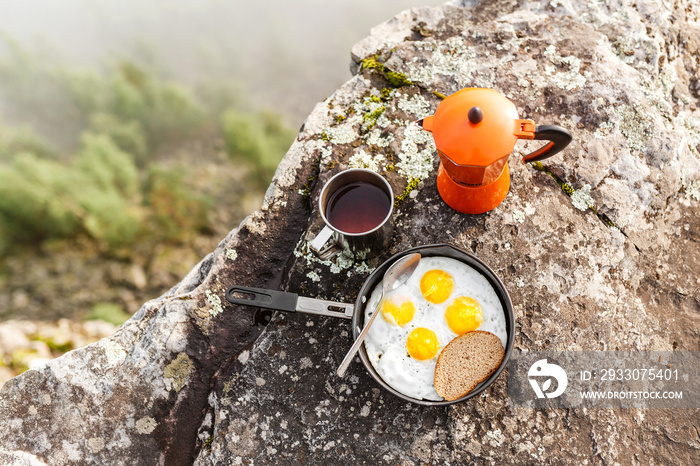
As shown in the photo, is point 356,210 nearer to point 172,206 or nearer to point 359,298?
point 359,298

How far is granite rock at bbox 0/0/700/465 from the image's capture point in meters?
1.77

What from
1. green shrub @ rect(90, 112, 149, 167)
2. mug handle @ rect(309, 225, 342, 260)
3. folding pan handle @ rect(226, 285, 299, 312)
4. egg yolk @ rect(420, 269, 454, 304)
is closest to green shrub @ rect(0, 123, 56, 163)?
green shrub @ rect(90, 112, 149, 167)

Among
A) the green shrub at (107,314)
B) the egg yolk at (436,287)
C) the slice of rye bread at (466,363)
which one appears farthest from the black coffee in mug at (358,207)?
the green shrub at (107,314)

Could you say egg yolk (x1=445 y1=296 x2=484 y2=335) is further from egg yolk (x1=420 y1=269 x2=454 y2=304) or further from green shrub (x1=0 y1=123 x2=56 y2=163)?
green shrub (x1=0 y1=123 x2=56 y2=163)

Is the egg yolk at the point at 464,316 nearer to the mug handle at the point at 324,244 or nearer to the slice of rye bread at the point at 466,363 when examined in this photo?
the slice of rye bread at the point at 466,363

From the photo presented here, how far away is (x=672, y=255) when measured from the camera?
79.0 inches

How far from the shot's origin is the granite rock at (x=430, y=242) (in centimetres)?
177

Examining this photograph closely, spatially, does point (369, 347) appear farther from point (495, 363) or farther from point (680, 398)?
point (680, 398)

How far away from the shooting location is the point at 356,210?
188 cm

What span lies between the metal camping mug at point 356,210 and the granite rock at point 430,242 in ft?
0.41

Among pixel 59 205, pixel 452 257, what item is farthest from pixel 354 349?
pixel 59 205

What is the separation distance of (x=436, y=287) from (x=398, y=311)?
194 mm

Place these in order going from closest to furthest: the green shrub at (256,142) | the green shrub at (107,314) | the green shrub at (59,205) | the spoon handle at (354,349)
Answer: the spoon handle at (354,349)
the green shrub at (107,314)
the green shrub at (59,205)
the green shrub at (256,142)

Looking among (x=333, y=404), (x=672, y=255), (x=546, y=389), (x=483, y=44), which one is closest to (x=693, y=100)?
(x=672, y=255)
